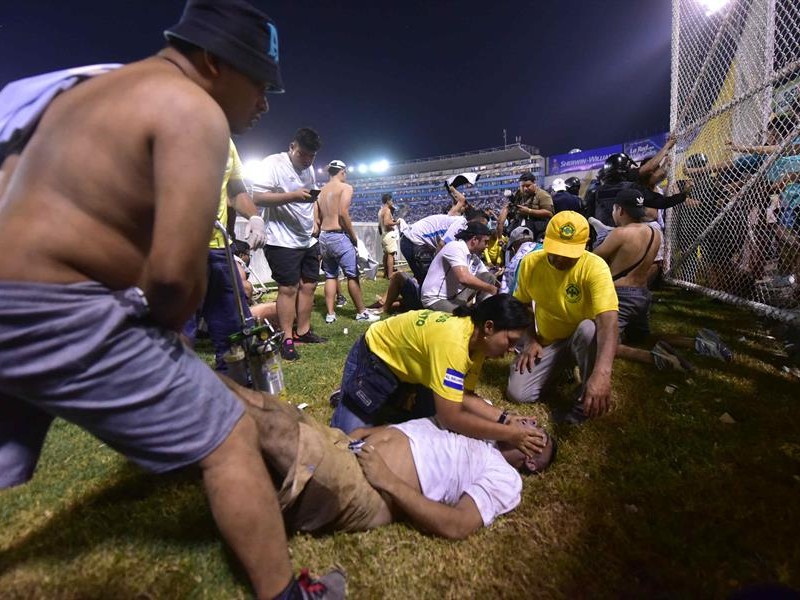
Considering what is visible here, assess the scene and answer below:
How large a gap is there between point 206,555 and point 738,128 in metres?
6.71

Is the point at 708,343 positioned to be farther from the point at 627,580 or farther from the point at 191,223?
the point at 191,223

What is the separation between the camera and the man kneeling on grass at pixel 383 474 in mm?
1429

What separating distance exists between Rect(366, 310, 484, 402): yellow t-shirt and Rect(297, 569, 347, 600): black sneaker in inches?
34.9

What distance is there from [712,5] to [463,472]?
7.22 m

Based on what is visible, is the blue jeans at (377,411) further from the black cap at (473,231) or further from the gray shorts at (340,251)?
the gray shorts at (340,251)

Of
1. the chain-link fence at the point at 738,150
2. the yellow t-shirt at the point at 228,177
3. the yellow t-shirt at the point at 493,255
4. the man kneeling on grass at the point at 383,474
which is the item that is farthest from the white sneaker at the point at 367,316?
the chain-link fence at the point at 738,150

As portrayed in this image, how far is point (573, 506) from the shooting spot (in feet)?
6.27

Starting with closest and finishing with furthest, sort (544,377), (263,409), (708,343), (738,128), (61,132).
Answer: (61,132) < (263,409) < (544,377) < (708,343) < (738,128)

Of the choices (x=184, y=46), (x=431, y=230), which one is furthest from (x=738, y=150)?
(x=184, y=46)

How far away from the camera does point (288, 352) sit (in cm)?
397

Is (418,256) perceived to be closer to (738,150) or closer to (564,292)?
(564,292)

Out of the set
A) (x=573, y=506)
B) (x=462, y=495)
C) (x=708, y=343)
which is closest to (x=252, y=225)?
(x=462, y=495)

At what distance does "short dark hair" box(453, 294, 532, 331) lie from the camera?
1.98 metres

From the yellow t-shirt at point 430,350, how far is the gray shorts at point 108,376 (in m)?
1.11
